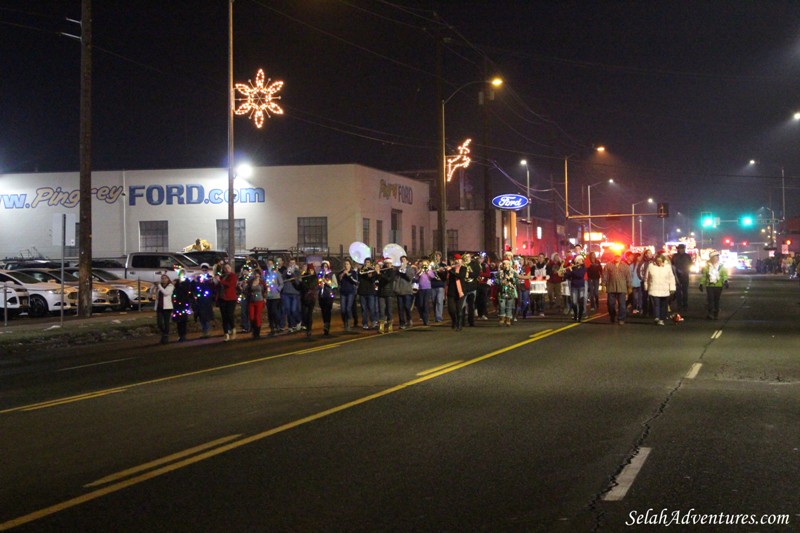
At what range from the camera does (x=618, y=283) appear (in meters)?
23.0

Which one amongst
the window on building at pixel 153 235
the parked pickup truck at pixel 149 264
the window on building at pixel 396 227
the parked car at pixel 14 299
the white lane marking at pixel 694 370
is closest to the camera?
the white lane marking at pixel 694 370

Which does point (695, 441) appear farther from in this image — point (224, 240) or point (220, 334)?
point (224, 240)

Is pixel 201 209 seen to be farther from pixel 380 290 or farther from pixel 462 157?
pixel 380 290

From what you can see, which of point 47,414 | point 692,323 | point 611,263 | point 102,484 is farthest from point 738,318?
point 102,484

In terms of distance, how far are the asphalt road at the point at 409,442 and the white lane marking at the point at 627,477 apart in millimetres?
28

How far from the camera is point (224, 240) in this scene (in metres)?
52.7

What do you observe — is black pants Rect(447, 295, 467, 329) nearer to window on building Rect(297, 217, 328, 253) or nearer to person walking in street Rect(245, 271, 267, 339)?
person walking in street Rect(245, 271, 267, 339)

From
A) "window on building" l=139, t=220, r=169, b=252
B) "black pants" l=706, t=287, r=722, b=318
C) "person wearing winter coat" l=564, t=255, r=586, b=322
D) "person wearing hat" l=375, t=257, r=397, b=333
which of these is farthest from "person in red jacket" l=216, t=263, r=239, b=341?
"window on building" l=139, t=220, r=169, b=252

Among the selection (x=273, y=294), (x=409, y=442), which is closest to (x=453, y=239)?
(x=273, y=294)

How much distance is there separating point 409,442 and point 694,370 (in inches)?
261

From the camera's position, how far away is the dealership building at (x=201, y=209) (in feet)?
168

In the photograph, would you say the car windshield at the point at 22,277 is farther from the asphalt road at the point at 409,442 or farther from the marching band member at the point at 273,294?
the asphalt road at the point at 409,442

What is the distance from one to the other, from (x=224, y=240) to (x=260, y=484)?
153ft

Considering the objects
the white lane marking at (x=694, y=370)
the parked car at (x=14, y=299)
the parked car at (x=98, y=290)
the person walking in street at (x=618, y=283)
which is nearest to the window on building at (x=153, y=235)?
the parked car at (x=98, y=290)
